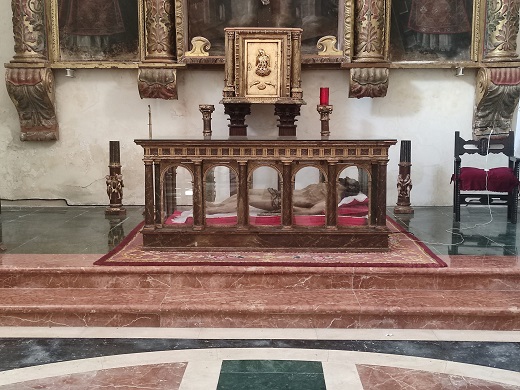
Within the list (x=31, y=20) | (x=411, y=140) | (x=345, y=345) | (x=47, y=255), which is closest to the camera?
(x=345, y=345)

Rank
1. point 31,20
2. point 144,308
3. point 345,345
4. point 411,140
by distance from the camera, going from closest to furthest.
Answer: point 345,345 < point 144,308 < point 31,20 < point 411,140

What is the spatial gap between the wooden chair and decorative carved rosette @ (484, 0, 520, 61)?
1.02 metres

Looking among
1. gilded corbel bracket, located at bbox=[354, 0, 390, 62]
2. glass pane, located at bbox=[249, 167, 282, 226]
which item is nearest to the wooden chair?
gilded corbel bracket, located at bbox=[354, 0, 390, 62]

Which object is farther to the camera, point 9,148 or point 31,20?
point 9,148

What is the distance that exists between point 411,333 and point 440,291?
598mm

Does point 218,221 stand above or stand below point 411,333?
above

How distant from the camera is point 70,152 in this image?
6980mm

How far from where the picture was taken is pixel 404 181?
6.46 metres

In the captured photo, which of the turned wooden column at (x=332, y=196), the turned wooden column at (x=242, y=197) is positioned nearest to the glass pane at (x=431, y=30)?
the turned wooden column at (x=332, y=196)

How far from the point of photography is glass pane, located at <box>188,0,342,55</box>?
6598 mm

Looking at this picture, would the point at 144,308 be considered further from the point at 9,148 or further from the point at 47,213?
the point at 9,148

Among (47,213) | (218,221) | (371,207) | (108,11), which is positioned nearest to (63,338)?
(218,221)

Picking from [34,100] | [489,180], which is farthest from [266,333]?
[34,100]

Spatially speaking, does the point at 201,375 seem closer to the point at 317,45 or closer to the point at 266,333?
the point at 266,333
